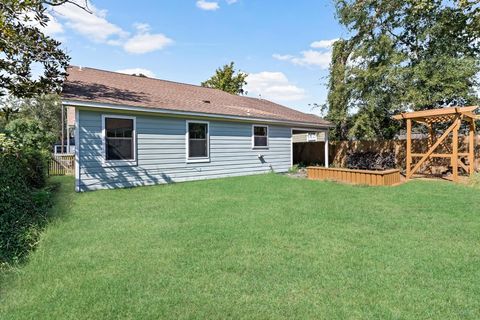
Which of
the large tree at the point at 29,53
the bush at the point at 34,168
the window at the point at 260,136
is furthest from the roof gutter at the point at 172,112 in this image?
the bush at the point at 34,168

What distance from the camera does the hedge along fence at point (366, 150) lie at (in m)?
12.4

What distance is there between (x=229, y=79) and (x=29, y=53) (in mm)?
22260

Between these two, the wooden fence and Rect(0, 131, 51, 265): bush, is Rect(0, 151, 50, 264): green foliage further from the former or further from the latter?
the wooden fence

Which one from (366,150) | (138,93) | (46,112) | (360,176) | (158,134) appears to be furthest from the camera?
(46,112)

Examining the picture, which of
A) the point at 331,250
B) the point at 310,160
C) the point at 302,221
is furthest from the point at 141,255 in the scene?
the point at 310,160

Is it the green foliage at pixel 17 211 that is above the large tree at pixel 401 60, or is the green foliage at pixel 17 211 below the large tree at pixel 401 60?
below

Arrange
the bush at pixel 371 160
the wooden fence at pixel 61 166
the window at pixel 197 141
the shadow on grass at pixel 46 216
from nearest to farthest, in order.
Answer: the shadow on grass at pixel 46 216
the window at pixel 197 141
the wooden fence at pixel 61 166
the bush at pixel 371 160

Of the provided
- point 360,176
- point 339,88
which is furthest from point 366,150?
point 360,176

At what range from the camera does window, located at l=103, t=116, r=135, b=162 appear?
886 cm

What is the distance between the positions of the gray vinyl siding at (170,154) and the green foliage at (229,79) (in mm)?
16367

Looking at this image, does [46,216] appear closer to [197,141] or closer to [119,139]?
[119,139]

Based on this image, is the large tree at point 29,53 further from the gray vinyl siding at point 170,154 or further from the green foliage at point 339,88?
the green foliage at point 339,88

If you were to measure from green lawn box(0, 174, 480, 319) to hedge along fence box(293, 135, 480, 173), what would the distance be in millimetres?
7031

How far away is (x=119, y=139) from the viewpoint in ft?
29.9
